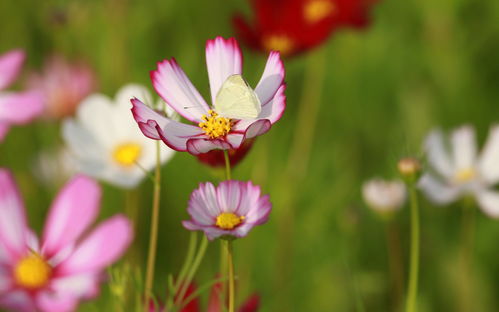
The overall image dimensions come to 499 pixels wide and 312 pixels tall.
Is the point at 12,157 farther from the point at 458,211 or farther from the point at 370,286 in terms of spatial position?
the point at 458,211

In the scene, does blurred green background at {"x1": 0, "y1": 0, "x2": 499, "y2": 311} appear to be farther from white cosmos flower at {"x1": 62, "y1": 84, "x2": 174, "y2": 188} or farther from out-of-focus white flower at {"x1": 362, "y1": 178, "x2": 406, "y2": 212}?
white cosmos flower at {"x1": 62, "y1": 84, "x2": 174, "y2": 188}

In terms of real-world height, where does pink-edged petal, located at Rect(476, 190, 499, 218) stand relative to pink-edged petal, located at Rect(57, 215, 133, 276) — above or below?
above

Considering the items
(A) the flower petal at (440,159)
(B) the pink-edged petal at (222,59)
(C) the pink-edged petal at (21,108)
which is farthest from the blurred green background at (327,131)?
(B) the pink-edged petal at (222,59)

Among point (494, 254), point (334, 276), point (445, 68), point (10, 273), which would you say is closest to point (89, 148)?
point (10, 273)

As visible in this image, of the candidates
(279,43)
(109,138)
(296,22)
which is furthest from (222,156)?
(296,22)

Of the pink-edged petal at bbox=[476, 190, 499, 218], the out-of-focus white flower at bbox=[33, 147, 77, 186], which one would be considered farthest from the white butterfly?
the out-of-focus white flower at bbox=[33, 147, 77, 186]

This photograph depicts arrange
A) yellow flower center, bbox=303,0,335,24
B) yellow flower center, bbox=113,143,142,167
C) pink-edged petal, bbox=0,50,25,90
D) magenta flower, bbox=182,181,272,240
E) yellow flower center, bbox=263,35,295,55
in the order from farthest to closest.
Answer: yellow flower center, bbox=303,0,335,24 < yellow flower center, bbox=263,35,295,55 < yellow flower center, bbox=113,143,142,167 < pink-edged petal, bbox=0,50,25,90 < magenta flower, bbox=182,181,272,240
